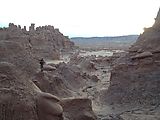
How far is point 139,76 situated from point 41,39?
97.6 feet

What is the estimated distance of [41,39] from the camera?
4547 centimetres

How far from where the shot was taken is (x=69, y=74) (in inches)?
916

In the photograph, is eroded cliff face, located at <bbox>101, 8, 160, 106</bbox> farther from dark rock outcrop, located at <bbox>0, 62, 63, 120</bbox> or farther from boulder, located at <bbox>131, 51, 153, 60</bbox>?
dark rock outcrop, located at <bbox>0, 62, 63, 120</bbox>

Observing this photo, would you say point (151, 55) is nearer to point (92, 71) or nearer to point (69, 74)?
point (69, 74)

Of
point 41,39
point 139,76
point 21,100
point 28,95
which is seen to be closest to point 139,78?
point 139,76

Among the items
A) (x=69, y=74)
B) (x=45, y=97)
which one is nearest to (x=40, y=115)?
(x=45, y=97)

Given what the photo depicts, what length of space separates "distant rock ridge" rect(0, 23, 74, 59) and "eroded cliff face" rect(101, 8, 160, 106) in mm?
13109

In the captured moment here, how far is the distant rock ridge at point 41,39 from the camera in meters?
33.7

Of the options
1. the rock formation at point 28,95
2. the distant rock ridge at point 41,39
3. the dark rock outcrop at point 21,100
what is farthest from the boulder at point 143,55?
the distant rock ridge at point 41,39

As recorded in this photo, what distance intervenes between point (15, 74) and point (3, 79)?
0.39 metres

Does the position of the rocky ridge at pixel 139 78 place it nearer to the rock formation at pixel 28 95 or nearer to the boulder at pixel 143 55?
the boulder at pixel 143 55

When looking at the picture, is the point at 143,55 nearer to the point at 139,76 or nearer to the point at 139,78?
the point at 139,76

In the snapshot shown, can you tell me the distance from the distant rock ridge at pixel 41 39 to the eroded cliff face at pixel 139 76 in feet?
43.0

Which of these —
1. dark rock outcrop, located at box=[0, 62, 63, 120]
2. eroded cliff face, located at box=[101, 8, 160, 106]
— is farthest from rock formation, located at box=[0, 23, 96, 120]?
eroded cliff face, located at box=[101, 8, 160, 106]
